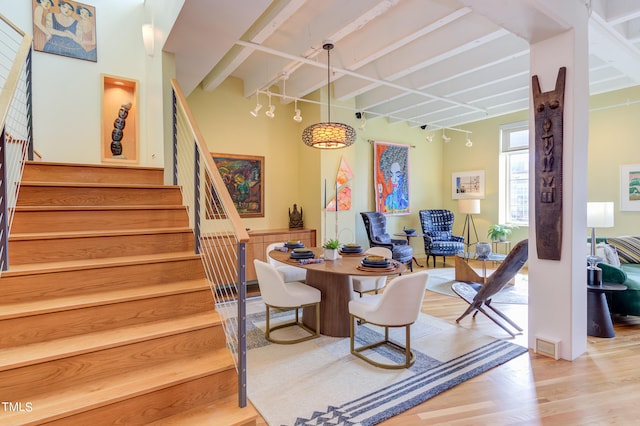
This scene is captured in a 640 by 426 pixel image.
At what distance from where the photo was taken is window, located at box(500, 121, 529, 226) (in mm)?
6809

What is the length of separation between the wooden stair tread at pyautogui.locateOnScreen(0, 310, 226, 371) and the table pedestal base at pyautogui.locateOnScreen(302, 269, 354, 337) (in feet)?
4.40

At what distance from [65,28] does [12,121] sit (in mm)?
1594

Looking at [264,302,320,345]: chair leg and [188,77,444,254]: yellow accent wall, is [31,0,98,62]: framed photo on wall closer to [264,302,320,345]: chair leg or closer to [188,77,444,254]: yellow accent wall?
[188,77,444,254]: yellow accent wall

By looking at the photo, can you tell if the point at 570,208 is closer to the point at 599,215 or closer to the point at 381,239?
the point at 599,215

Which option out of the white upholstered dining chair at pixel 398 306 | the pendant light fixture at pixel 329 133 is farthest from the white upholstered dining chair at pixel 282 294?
the pendant light fixture at pixel 329 133

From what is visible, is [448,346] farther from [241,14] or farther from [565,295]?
[241,14]

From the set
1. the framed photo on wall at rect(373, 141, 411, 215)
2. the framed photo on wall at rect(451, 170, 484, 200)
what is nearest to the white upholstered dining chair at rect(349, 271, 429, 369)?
the framed photo on wall at rect(373, 141, 411, 215)

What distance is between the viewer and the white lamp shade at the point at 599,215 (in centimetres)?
306

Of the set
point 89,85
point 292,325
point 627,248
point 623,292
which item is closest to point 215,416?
point 292,325

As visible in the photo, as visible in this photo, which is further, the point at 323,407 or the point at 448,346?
the point at 448,346

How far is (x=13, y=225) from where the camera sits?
91.9 inches

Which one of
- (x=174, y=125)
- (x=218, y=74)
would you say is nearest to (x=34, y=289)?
(x=174, y=125)

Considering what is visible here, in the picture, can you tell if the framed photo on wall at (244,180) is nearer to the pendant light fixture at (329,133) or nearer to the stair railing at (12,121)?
the pendant light fixture at (329,133)

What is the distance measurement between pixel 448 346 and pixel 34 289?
317 cm
